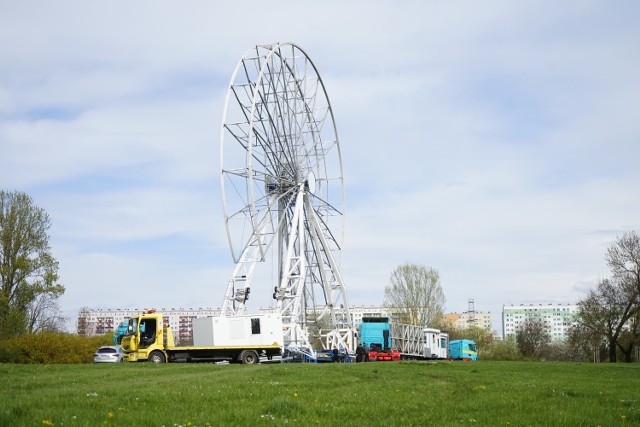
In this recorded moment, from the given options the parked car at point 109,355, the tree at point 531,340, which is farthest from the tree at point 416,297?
the parked car at point 109,355

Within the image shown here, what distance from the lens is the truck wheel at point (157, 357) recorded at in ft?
141

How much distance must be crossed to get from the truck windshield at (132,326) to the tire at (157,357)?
5.58 feet

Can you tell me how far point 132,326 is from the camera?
44.1 m

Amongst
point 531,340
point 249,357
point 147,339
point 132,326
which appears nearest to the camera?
point 147,339

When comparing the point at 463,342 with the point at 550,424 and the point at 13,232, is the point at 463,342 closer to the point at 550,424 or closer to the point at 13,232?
the point at 13,232

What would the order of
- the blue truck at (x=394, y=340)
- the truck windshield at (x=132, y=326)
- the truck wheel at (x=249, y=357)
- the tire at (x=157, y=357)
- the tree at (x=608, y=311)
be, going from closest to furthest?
1. the tire at (x=157, y=357)
2. the truck windshield at (x=132, y=326)
3. the truck wheel at (x=249, y=357)
4. the blue truck at (x=394, y=340)
5. the tree at (x=608, y=311)

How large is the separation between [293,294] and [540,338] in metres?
75.4

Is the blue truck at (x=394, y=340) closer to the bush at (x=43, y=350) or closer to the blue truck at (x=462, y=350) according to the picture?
the blue truck at (x=462, y=350)

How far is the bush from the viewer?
142 ft

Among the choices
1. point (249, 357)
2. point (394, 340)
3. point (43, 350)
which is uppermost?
point (43, 350)

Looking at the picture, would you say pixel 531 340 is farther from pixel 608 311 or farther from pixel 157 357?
pixel 157 357

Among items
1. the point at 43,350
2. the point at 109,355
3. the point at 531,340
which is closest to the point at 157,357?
the point at 109,355

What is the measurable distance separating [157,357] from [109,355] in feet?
8.87

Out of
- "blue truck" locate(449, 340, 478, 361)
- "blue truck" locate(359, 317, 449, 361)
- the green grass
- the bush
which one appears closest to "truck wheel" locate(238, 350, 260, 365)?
the bush
